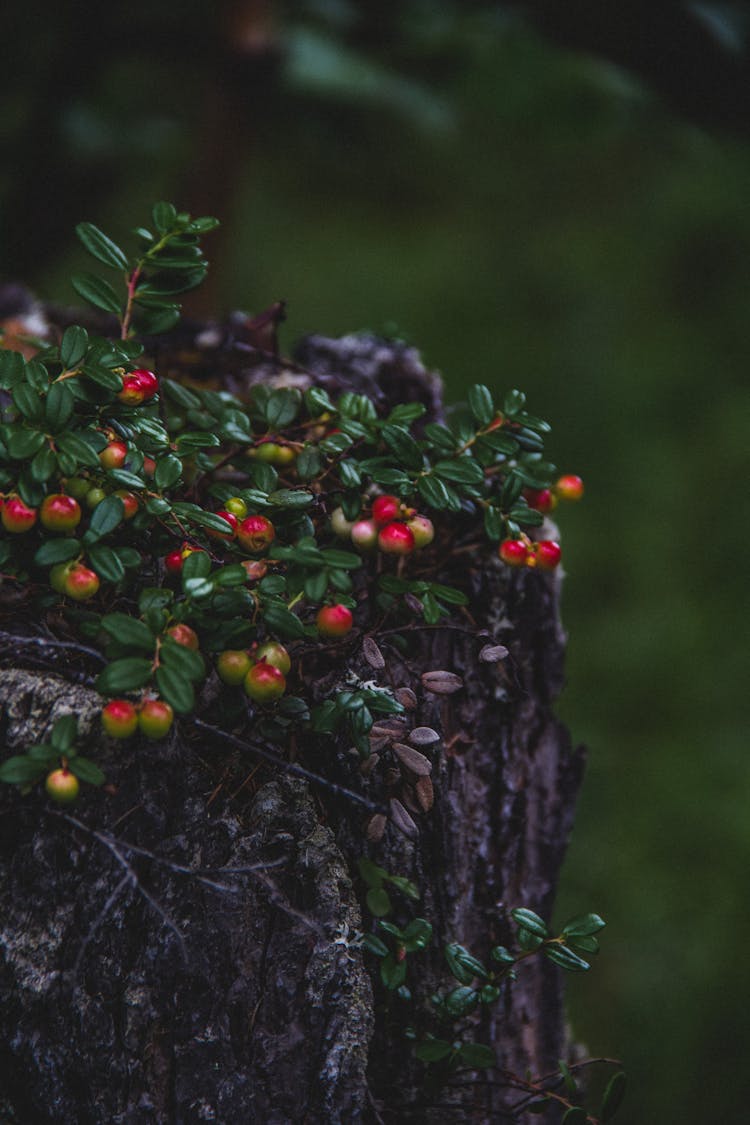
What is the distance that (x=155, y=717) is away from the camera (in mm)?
746

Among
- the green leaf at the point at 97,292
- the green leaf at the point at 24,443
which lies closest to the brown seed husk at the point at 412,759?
the green leaf at the point at 24,443

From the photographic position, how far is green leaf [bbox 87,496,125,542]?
0.82m

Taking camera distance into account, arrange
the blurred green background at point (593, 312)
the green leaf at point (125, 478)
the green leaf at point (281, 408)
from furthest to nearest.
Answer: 1. the blurred green background at point (593, 312)
2. the green leaf at point (281, 408)
3. the green leaf at point (125, 478)

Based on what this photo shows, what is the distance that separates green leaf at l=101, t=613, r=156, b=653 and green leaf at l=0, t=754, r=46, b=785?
12cm

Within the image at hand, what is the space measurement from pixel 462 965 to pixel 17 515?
0.60 metres

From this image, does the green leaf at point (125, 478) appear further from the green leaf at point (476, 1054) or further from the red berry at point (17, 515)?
the green leaf at point (476, 1054)

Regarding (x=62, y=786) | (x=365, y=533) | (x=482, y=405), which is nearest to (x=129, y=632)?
(x=62, y=786)

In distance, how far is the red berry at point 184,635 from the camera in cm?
80

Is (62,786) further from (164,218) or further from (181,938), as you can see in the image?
(164,218)

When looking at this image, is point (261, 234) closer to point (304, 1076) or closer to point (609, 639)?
point (609, 639)

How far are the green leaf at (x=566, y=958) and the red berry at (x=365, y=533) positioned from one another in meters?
0.44

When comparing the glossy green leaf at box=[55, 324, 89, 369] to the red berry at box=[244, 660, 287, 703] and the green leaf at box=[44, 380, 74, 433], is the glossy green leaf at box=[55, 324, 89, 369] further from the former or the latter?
the red berry at box=[244, 660, 287, 703]

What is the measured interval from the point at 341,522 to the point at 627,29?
2105 mm

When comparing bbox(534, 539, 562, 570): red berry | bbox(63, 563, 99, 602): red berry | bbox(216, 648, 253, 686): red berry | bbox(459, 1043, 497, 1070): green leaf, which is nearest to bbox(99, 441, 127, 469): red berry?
bbox(63, 563, 99, 602): red berry
